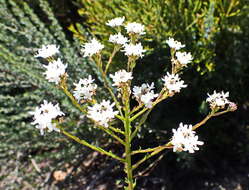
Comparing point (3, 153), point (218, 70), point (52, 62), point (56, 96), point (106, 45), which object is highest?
point (106, 45)

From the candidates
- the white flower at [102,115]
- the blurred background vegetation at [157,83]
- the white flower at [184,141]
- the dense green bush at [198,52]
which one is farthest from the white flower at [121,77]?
the blurred background vegetation at [157,83]

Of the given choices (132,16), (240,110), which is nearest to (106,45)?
(132,16)

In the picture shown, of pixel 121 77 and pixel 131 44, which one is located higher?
pixel 131 44

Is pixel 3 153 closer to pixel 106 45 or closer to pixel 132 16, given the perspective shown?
pixel 106 45

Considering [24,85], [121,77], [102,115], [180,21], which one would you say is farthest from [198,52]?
[24,85]

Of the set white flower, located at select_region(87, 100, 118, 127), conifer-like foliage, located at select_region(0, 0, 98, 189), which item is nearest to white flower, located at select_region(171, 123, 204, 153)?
white flower, located at select_region(87, 100, 118, 127)

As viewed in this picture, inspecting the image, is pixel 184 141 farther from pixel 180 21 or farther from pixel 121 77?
pixel 180 21

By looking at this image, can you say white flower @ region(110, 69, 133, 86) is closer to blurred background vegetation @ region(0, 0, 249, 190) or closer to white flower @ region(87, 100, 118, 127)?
white flower @ region(87, 100, 118, 127)

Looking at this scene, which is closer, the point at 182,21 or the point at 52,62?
the point at 52,62
